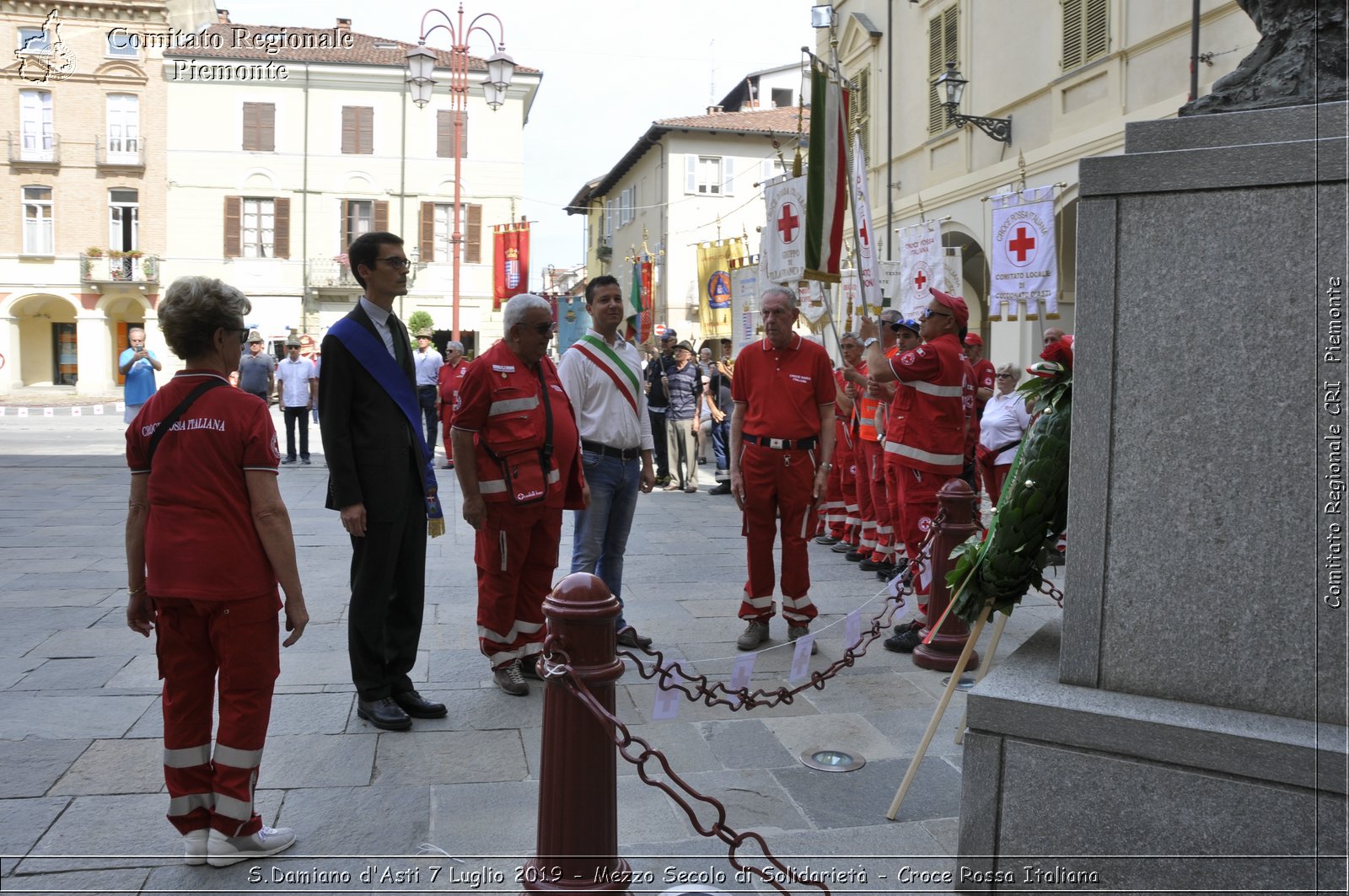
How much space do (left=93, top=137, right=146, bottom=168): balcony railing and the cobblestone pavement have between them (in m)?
40.5

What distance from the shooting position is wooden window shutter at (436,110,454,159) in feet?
139

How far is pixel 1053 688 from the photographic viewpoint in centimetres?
306

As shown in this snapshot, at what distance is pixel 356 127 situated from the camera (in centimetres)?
4309

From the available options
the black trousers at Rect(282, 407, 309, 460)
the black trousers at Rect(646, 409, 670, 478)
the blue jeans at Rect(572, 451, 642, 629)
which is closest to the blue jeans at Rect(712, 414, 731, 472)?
the black trousers at Rect(646, 409, 670, 478)

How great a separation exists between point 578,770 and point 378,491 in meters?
2.33

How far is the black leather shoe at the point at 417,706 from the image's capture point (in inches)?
185

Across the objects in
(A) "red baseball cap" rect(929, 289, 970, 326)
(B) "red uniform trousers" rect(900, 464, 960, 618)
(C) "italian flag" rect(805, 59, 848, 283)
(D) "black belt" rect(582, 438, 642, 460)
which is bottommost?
(B) "red uniform trousers" rect(900, 464, 960, 618)

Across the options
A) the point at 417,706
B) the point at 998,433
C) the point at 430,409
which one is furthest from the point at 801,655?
the point at 430,409

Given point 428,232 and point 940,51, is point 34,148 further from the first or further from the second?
point 940,51

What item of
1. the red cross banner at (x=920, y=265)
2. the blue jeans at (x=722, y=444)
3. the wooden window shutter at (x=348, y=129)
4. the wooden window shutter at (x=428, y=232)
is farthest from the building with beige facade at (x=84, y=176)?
the red cross banner at (x=920, y=265)

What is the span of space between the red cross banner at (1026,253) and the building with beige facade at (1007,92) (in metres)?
0.38

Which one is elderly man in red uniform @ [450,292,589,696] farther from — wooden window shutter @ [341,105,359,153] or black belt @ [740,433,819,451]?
wooden window shutter @ [341,105,359,153]

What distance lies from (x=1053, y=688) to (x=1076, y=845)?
0.41 metres

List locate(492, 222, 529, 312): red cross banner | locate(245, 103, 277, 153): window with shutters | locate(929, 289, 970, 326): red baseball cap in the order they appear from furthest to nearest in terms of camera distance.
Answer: locate(245, 103, 277, 153): window with shutters < locate(492, 222, 529, 312): red cross banner < locate(929, 289, 970, 326): red baseball cap
